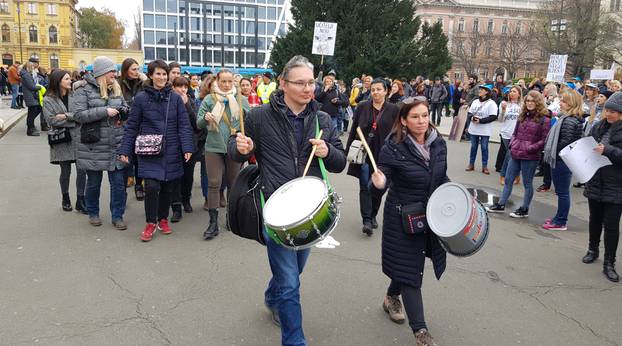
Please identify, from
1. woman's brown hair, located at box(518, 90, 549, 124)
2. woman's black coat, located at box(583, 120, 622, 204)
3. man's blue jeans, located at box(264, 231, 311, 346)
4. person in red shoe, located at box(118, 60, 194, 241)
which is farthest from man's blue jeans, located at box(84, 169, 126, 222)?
woman's brown hair, located at box(518, 90, 549, 124)

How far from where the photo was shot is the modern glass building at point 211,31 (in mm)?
84938

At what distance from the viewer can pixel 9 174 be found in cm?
918

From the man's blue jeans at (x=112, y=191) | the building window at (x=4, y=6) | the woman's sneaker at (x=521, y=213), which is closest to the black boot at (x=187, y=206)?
the man's blue jeans at (x=112, y=191)

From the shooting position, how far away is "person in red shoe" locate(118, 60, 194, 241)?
5500 millimetres

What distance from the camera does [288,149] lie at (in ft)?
10.7

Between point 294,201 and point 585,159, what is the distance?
357 cm

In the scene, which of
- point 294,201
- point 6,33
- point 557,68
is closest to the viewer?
point 294,201

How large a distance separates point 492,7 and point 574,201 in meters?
93.8

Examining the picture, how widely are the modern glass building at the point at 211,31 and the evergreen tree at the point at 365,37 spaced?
207ft

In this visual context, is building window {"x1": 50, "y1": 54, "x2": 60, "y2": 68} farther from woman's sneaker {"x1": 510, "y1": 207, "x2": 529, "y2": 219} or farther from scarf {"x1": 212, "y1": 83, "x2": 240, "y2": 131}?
woman's sneaker {"x1": 510, "y1": 207, "x2": 529, "y2": 219}

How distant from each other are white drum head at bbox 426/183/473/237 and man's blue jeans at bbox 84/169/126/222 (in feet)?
13.5

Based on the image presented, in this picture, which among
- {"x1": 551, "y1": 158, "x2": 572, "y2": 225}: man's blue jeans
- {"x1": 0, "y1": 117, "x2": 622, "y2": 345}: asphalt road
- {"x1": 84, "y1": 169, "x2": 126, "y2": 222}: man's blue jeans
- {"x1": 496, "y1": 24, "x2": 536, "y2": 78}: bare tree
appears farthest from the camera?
{"x1": 496, "y1": 24, "x2": 536, "y2": 78}: bare tree

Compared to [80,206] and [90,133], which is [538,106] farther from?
Result: [80,206]

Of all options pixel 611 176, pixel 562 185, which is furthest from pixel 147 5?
pixel 611 176
